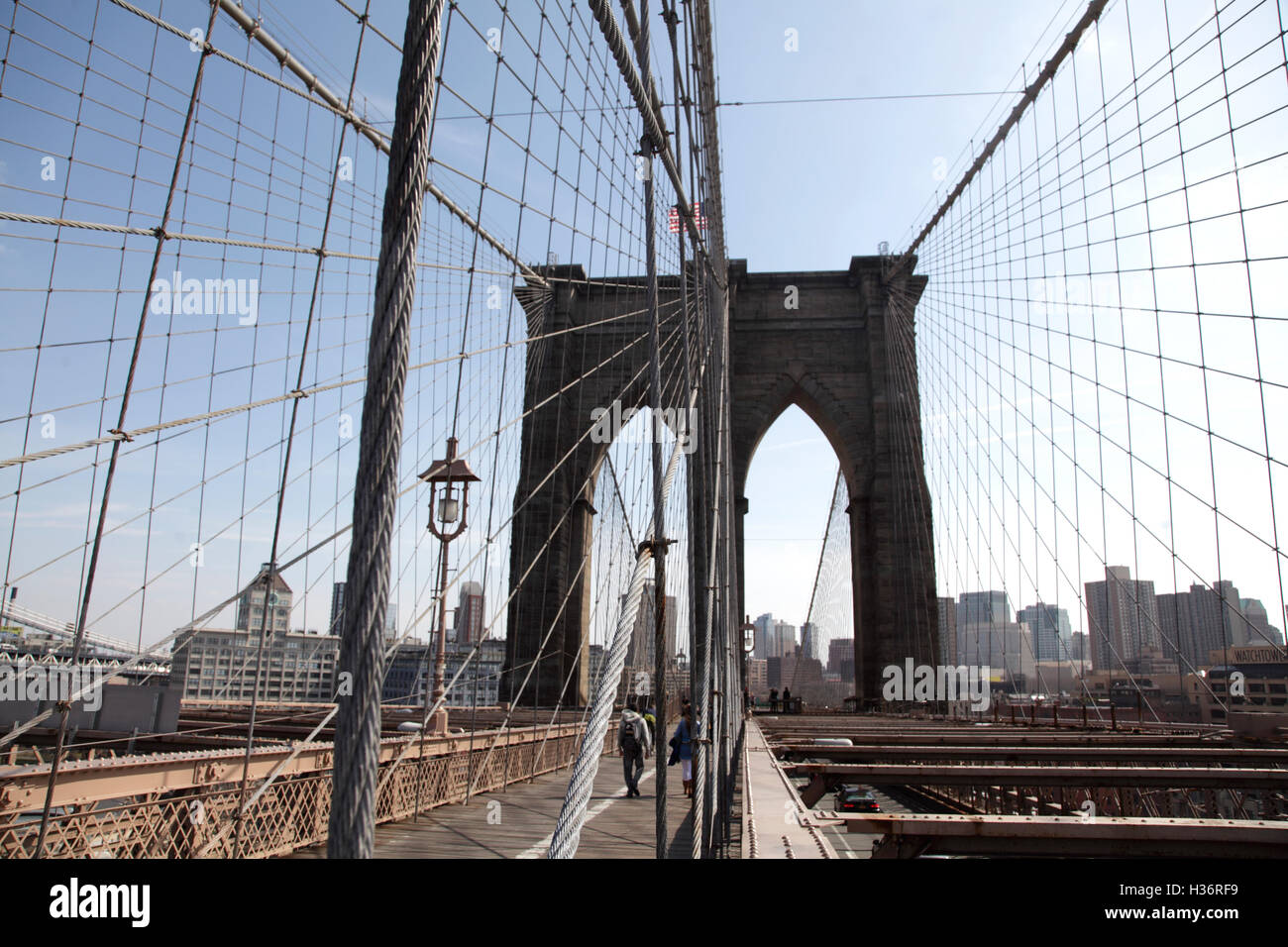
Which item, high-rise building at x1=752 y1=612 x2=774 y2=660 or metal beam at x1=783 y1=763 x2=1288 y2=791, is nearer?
metal beam at x1=783 y1=763 x2=1288 y2=791

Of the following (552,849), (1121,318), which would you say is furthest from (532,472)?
(552,849)

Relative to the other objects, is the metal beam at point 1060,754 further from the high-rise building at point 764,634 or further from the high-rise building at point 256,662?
the high-rise building at point 764,634

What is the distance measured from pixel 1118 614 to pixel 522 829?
928 cm

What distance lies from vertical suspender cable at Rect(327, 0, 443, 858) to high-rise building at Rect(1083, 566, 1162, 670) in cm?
782

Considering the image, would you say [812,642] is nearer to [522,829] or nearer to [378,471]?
[522,829]

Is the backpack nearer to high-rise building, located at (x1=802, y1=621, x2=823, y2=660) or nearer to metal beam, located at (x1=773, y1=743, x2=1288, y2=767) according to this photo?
A: metal beam, located at (x1=773, y1=743, x2=1288, y2=767)

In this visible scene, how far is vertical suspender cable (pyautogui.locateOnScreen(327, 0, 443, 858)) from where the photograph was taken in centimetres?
95

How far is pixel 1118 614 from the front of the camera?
11477mm

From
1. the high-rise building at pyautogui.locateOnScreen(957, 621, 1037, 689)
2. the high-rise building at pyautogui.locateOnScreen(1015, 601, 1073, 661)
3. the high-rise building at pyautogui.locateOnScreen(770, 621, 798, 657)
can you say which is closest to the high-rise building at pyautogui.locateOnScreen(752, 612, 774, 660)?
the high-rise building at pyautogui.locateOnScreen(770, 621, 798, 657)

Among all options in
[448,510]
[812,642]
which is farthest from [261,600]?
[812,642]
